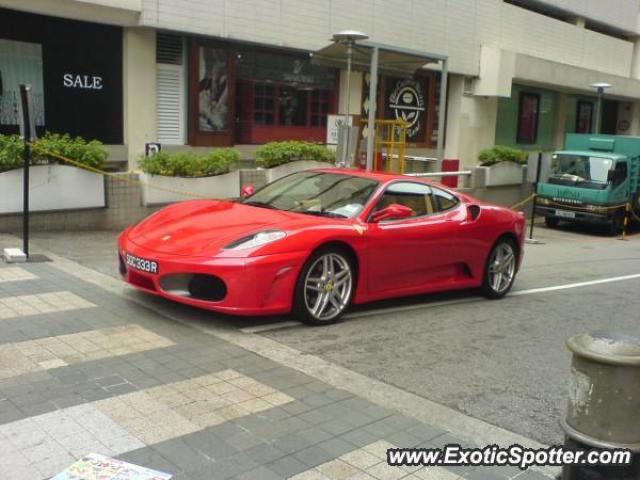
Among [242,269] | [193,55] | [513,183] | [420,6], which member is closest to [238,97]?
[193,55]

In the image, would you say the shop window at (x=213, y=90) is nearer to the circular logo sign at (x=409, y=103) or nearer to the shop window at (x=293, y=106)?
the shop window at (x=293, y=106)

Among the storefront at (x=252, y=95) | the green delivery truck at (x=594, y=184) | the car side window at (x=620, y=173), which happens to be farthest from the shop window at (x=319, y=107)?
the car side window at (x=620, y=173)

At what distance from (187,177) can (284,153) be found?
2.33 metres

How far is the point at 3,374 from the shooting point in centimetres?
457

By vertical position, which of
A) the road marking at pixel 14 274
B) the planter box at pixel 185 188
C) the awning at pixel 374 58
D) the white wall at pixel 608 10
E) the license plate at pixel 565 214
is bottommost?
A: the license plate at pixel 565 214

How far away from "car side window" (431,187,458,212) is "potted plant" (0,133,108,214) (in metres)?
5.57

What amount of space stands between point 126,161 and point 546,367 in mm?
10473

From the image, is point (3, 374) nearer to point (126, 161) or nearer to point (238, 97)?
point (126, 161)

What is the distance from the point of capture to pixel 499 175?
20.3 m

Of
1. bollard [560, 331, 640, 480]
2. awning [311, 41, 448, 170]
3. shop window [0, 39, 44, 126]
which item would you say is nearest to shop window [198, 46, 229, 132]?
awning [311, 41, 448, 170]

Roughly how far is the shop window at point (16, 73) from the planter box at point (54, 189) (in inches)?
112

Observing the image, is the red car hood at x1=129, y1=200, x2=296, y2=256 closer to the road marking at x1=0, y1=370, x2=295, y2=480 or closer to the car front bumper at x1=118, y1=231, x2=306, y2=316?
the car front bumper at x1=118, y1=231, x2=306, y2=316

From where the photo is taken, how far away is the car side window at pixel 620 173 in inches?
725

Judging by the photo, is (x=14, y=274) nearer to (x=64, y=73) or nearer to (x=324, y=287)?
(x=324, y=287)
